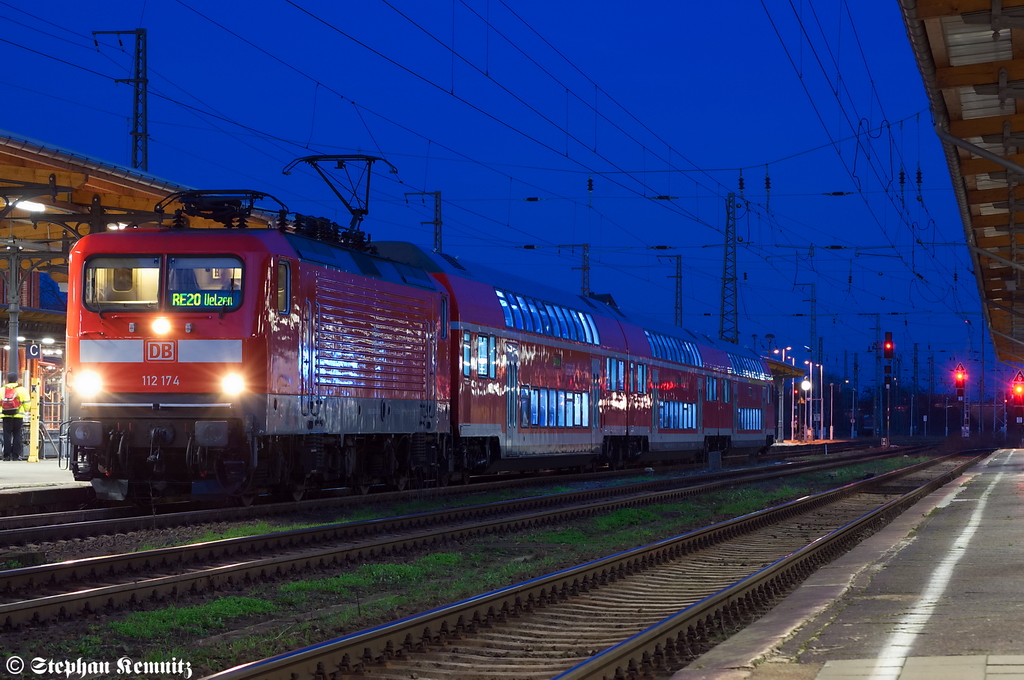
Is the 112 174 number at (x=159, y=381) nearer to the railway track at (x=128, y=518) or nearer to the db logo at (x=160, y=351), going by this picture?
the db logo at (x=160, y=351)

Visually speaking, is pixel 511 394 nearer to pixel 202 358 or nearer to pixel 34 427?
pixel 202 358

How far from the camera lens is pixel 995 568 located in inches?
438

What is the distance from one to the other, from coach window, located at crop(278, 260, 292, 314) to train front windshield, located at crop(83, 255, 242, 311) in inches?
22.1

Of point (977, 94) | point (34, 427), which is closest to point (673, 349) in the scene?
point (34, 427)

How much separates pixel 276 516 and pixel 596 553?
4.82m

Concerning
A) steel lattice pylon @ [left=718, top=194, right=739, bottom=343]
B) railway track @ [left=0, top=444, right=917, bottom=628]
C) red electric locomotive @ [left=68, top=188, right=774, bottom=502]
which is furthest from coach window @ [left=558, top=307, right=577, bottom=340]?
steel lattice pylon @ [left=718, top=194, right=739, bottom=343]

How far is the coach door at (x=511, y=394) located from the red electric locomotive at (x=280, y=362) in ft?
0.15

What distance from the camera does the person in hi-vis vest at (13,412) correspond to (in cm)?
2463

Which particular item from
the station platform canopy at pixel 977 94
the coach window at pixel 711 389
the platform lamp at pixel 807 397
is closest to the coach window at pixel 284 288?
the station platform canopy at pixel 977 94

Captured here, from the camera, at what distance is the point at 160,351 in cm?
1560

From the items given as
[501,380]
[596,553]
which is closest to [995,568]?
[596,553]

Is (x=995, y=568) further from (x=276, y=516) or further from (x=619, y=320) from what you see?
(x=619, y=320)

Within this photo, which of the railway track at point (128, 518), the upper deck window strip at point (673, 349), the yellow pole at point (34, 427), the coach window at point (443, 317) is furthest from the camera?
the upper deck window strip at point (673, 349)

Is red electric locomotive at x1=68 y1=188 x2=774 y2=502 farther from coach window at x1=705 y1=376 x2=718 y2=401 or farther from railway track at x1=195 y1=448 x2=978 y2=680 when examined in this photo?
coach window at x1=705 y1=376 x2=718 y2=401
